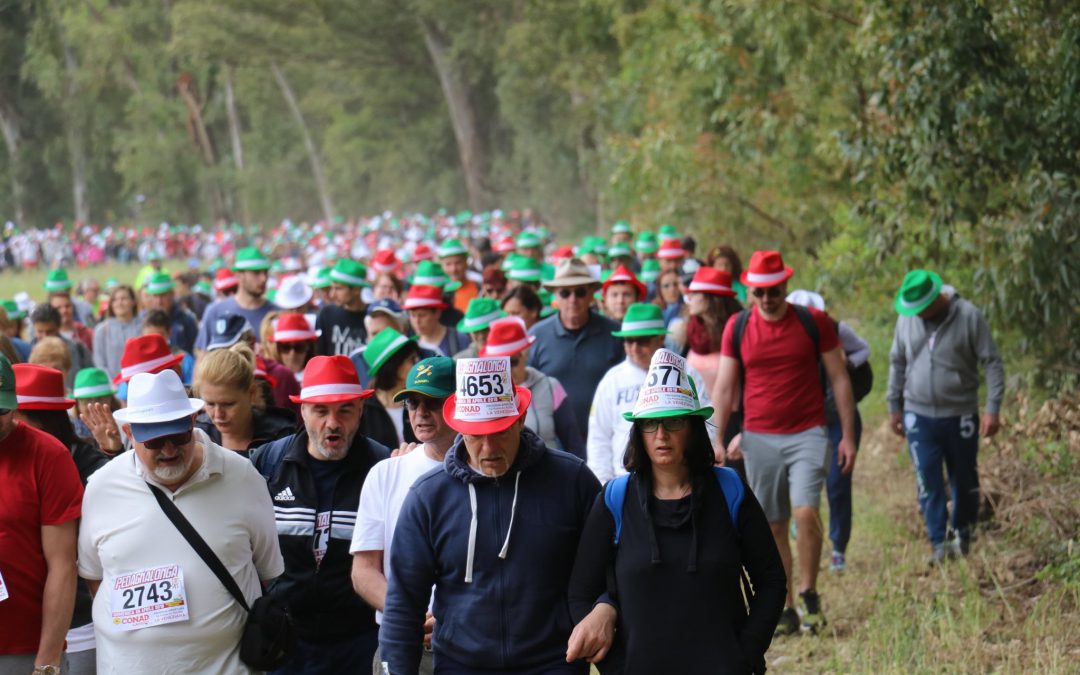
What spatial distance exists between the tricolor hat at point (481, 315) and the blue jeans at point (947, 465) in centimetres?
293

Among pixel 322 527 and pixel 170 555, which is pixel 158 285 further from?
pixel 170 555

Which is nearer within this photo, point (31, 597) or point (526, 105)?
point (31, 597)

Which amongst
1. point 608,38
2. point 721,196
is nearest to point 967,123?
point 721,196

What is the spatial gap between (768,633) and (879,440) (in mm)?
10405

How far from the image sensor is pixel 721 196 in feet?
65.3

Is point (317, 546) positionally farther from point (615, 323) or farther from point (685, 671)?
point (615, 323)

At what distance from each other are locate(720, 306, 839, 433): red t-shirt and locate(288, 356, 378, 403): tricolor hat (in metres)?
3.02

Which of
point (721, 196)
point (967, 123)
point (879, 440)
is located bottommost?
point (879, 440)

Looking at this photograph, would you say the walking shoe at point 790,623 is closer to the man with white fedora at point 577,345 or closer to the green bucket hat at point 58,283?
the man with white fedora at point 577,345

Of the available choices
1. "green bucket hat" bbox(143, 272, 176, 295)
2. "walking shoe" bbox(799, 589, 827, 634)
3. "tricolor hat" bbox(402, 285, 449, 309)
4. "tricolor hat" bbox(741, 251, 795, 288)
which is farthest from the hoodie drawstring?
"green bucket hat" bbox(143, 272, 176, 295)

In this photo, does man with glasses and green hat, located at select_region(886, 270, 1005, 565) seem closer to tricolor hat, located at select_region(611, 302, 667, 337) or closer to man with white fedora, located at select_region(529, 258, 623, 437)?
man with white fedora, located at select_region(529, 258, 623, 437)

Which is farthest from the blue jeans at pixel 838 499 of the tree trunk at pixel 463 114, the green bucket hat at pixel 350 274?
the tree trunk at pixel 463 114

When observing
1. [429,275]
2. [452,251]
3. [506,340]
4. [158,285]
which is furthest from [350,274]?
[506,340]

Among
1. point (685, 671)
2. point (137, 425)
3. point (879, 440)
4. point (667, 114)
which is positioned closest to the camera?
point (685, 671)
